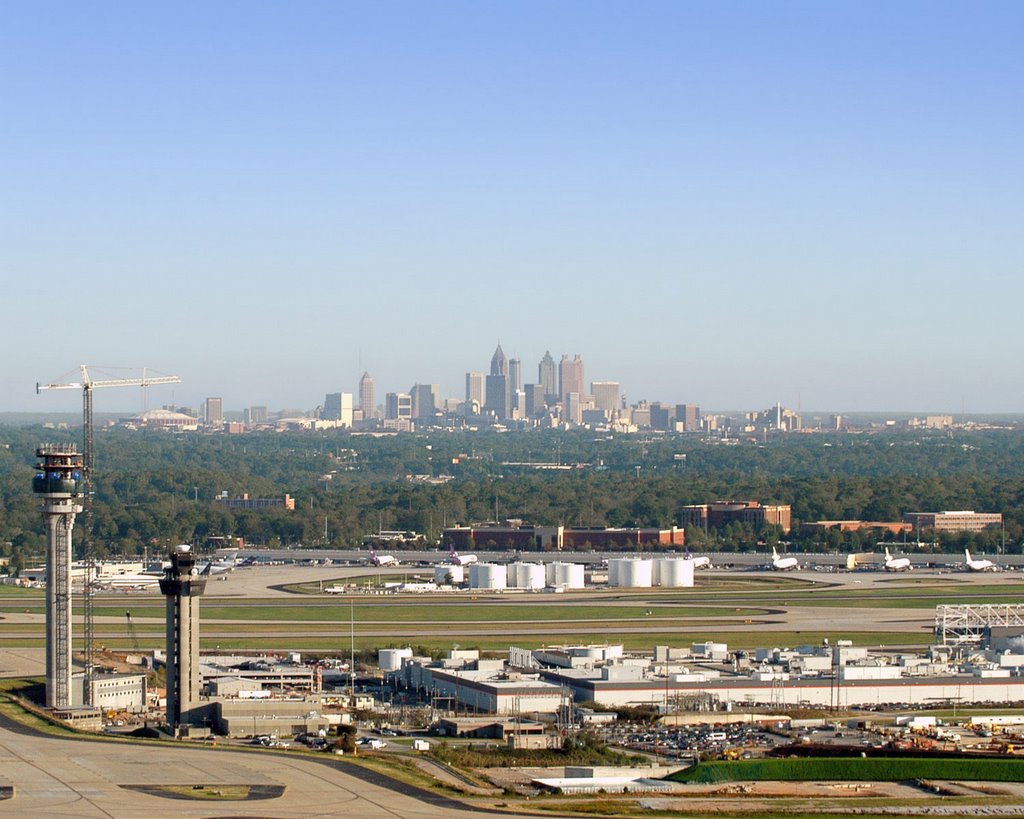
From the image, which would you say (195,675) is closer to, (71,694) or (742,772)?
(71,694)

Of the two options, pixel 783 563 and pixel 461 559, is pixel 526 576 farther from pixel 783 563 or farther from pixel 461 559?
pixel 783 563

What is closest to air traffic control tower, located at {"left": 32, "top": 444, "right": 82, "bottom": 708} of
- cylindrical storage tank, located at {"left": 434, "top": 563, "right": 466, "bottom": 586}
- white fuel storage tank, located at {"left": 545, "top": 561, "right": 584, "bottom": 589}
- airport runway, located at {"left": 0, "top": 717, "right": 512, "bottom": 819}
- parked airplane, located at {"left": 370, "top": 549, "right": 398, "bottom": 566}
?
airport runway, located at {"left": 0, "top": 717, "right": 512, "bottom": 819}

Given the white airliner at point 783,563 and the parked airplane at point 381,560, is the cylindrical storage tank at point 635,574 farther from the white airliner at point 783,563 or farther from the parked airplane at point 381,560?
the parked airplane at point 381,560

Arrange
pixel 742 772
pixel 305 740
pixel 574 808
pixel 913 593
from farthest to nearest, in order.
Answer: pixel 913 593
pixel 305 740
pixel 742 772
pixel 574 808

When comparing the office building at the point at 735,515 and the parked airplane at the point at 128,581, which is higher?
the office building at the point at 735,515

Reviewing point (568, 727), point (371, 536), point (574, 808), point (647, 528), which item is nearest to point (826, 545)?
point (647, 528)

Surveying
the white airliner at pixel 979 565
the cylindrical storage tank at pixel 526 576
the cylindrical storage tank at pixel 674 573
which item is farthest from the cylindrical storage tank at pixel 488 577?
the white airliner at pixel 979 565
